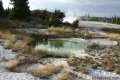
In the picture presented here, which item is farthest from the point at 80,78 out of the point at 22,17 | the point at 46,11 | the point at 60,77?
the point at 46,11

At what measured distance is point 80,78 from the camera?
645 inches

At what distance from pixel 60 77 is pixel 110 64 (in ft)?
19.1

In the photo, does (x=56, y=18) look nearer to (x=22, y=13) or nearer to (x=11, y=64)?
(x=22, y=13)

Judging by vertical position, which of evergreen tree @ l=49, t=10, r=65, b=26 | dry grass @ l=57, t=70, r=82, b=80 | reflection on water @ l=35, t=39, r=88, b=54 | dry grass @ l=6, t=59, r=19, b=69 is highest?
evergreen tree @ l=49, t=10, r=65, b=26

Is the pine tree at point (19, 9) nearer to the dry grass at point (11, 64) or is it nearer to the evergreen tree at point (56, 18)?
the evergreen tree at point (56, 18)

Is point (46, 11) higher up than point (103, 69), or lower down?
higher up

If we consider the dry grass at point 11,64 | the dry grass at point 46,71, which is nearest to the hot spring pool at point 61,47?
the dry grass at point 11,64

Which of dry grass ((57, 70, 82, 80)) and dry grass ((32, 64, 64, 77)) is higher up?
dry grass ((32, 64, 64, 77))

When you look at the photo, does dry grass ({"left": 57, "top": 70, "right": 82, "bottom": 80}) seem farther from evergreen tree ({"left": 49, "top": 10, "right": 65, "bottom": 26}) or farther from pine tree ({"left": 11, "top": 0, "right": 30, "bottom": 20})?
pine tree ({"left": 11, "top": 0, "right": 30, "bottom": 20})

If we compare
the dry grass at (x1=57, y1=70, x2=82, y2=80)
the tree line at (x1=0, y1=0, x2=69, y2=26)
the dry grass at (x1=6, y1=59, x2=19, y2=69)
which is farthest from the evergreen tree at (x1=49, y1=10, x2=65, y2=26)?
the dry grass at (x1=57, y1=70, x2=82, y2=80)

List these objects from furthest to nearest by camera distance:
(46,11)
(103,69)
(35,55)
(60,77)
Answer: (46,11) < (35,55) < (103,69) < (60,77)

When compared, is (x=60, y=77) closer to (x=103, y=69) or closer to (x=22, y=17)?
(x=103, y=69)

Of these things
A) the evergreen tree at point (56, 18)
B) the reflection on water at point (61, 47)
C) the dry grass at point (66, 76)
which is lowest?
the dry grass at point (66, 76)

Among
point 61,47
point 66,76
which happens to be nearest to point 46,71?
point 66,76
